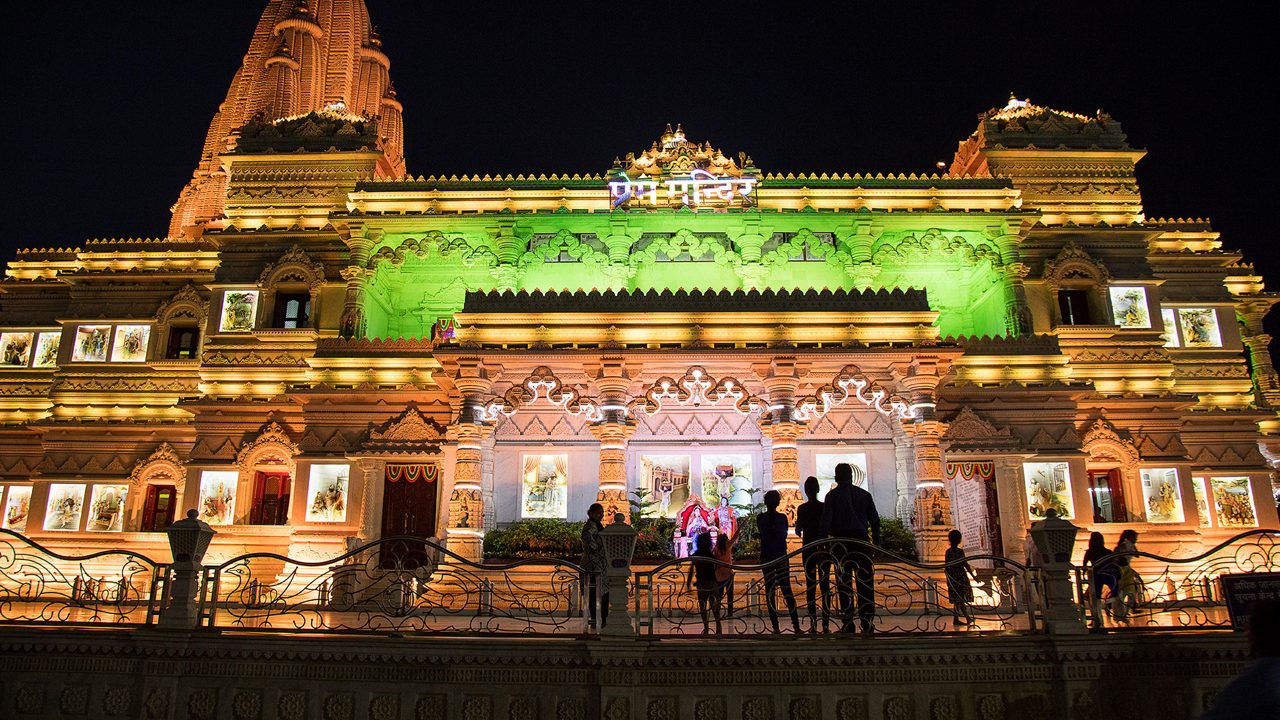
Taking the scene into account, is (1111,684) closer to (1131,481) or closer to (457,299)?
(1131,481)

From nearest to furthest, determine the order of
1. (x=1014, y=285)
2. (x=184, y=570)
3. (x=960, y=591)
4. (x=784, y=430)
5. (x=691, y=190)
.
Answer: (x=184, y=570)
(x=960, y=591)
(x=784, y=430)
(x=1014, y=285)
(x=691, y=190)

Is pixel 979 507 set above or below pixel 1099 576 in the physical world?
above

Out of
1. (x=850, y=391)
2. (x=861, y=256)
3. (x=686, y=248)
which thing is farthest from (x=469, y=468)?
(x=861, y=256)

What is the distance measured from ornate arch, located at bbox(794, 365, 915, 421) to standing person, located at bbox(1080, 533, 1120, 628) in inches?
231

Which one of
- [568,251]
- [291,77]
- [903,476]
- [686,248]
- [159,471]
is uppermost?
[291,77]

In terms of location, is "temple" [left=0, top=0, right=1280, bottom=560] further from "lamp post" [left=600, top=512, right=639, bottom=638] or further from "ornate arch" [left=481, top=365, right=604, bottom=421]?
"lamp post" [left=600, top=512, right=639, bottom=638]

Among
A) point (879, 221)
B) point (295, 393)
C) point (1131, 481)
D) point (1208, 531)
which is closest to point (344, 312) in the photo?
point (295, 393)

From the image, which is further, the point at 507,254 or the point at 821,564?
the point at 507,254

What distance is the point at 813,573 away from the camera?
1054cm

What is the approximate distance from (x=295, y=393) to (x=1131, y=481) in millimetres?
22135

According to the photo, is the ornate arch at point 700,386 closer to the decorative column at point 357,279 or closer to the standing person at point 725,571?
the standing person at point 725,571

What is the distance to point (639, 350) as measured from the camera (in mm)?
18375

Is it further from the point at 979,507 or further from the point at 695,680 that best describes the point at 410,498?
the point at 979,507

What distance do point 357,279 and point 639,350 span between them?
9450 millimetres
